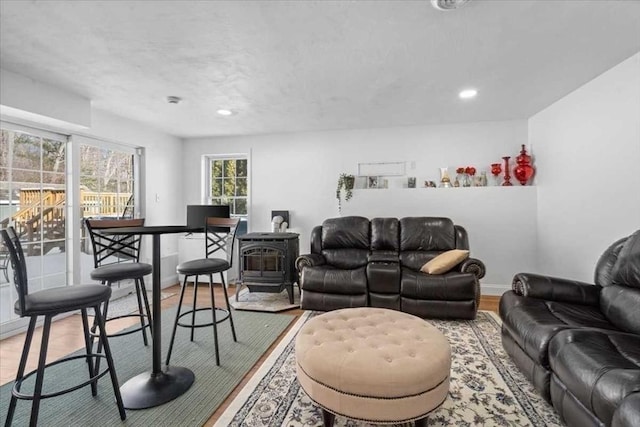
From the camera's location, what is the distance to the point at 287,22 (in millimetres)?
2012

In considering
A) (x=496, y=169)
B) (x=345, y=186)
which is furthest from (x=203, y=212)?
(x=496, y=169)

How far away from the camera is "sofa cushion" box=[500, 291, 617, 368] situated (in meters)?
1.82

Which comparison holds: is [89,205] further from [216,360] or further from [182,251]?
[216,360]

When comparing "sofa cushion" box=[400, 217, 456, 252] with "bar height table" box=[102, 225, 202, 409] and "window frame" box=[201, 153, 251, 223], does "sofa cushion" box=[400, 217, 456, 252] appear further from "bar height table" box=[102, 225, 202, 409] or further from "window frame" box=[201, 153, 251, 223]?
"bar height table" box=[102, 225, 202, 409]

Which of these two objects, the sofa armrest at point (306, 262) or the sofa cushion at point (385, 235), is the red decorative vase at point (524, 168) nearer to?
the sofa cushion at point (385, 235)

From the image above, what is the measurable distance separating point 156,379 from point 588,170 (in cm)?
402

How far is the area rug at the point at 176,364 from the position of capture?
70.0 inches

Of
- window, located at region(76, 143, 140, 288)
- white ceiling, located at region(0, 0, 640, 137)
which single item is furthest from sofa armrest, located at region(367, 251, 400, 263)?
window, located at region(76, 143, 140, 288)

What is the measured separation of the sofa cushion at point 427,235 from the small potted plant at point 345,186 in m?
0.97

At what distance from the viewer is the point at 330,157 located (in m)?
4.88

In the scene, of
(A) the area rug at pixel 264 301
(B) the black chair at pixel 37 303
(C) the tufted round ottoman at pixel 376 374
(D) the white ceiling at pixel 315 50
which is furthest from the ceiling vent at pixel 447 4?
(A) the area rug at pixel 264 301

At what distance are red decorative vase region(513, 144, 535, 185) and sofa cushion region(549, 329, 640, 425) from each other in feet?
9.24

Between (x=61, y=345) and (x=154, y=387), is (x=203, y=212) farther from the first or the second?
(x=154, y=387)

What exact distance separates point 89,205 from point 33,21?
2.39m
